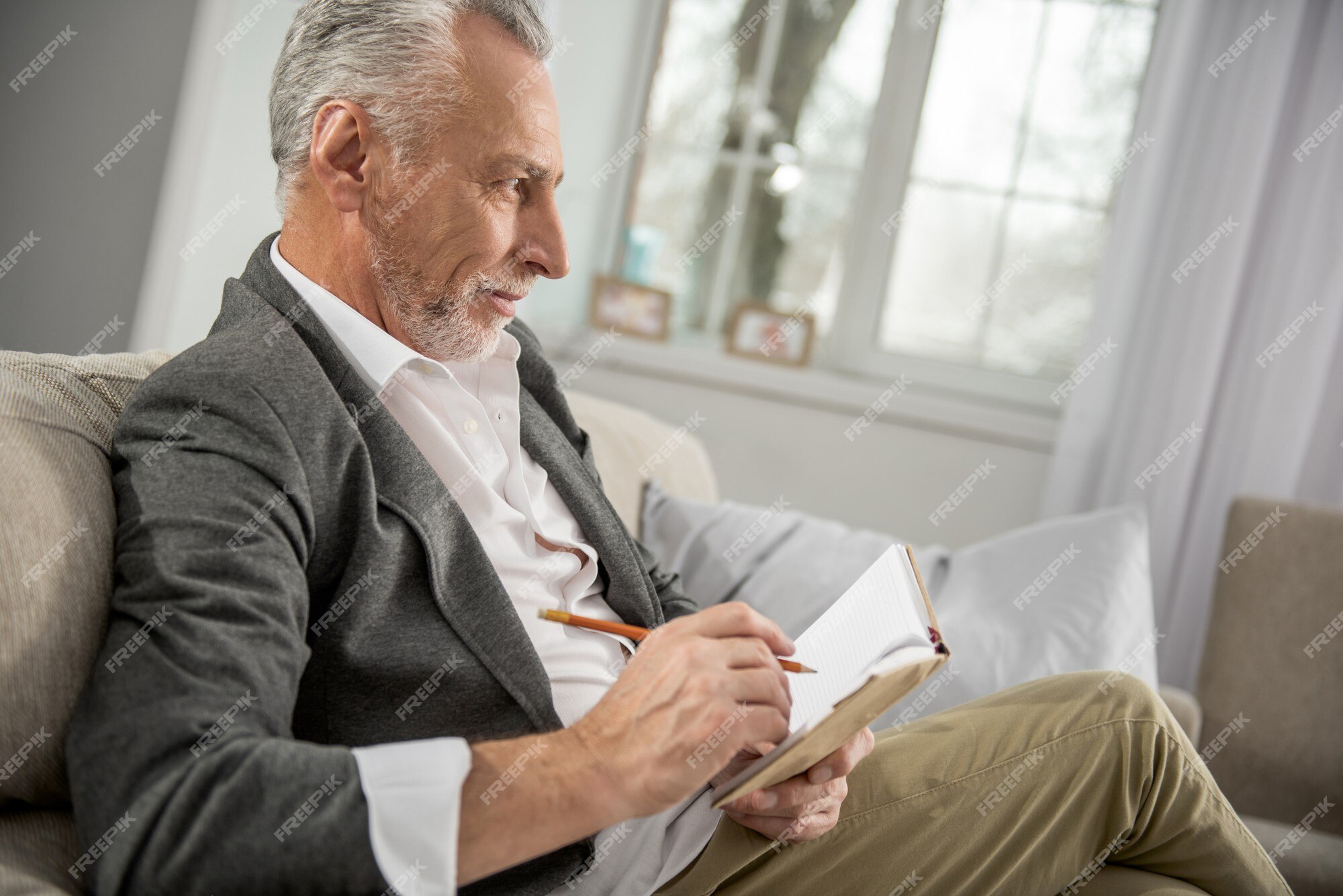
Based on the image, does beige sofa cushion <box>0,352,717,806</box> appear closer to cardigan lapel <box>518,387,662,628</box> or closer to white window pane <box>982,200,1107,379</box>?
cardigan lapel <box>518,387,662,628</box>

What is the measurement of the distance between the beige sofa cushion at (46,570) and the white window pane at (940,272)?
2.50 meters

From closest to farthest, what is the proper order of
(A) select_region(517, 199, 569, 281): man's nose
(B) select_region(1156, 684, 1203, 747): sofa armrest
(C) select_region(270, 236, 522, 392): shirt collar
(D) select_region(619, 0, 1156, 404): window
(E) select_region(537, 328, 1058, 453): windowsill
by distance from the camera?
(C) select_region(270, 236, 522, 392): shirt collar, (A) select_region(517, 199, 569, 281): man's nose, (B) select_region(1156, 684, 1203, 747): sofa armrest, (E) select_region(537, 328, 1058, 453): windowsill, (D) select_region(619, 0, 1156, 404): window

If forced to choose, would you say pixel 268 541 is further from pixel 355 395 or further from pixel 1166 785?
pixel 1166 785

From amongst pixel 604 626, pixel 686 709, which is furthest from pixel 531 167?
pixel 686 709

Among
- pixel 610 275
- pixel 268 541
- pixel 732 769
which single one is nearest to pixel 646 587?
pixel 732 769

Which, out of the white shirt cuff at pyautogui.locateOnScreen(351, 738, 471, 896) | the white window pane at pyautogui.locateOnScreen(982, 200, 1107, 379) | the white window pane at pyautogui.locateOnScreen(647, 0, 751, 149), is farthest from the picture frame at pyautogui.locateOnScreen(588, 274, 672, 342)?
the white shirt cuff at pyautogui.locateOnScreen(351, 738, 471, 896)

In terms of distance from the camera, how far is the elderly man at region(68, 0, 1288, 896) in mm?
727

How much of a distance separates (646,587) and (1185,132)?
2199mm

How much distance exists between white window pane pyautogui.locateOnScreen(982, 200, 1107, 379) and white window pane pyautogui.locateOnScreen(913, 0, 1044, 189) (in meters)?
0.16

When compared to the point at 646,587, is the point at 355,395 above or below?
above

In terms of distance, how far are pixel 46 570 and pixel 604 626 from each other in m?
0.44

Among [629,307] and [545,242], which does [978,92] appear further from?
[545,242]

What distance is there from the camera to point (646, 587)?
124cm

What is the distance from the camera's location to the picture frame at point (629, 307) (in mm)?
3092
